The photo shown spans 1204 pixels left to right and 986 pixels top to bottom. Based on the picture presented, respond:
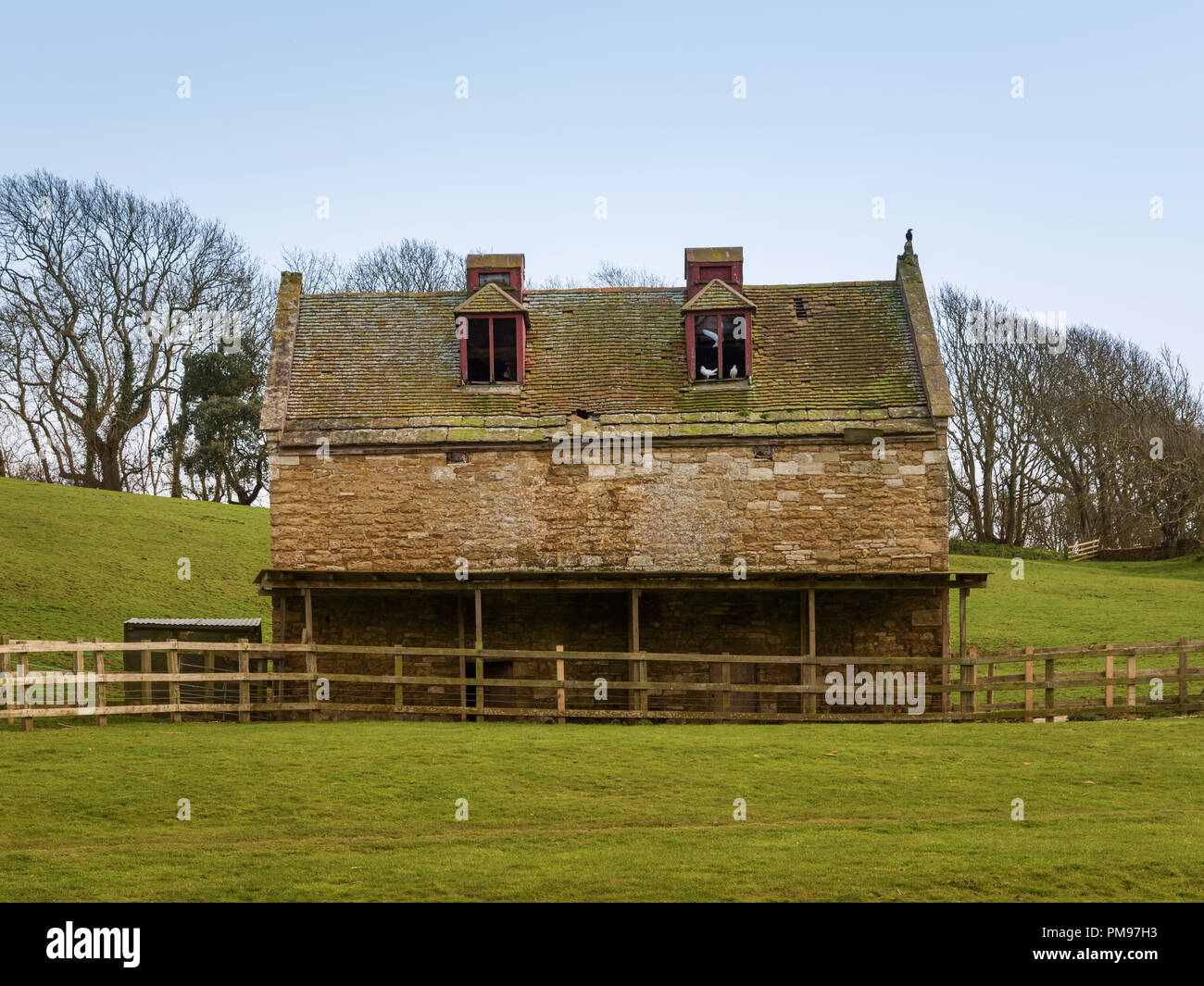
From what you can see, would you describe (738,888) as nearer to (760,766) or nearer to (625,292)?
(760,766)

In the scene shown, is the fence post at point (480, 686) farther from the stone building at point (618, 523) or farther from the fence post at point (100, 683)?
the fence post at point (100, 683)

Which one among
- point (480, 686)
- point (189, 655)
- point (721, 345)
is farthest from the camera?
point (721, 345)

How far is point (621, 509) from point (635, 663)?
358 cm

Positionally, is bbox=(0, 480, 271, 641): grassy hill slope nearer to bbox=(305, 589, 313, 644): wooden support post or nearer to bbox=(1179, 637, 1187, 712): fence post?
bbox=(305, 589, 313, 644): wooden support post

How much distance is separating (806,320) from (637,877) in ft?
56.8

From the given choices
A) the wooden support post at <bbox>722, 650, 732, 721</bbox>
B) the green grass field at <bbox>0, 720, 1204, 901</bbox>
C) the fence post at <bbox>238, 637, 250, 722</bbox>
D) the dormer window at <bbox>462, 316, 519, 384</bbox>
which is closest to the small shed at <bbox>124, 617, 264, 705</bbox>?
the fence post at <bbox>238, 637, 250, 722</bbox>

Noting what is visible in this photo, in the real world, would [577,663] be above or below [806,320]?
below

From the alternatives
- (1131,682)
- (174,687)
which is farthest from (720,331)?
(174,687)

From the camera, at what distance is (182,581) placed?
31.5m

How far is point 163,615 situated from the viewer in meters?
27.8

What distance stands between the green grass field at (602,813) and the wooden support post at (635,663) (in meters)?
1.36

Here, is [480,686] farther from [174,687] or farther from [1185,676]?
[1185,676]

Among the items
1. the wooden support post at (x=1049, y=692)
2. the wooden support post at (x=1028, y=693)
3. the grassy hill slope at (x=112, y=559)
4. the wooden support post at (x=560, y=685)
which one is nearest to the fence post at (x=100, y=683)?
the wooden support post at (x=560, y=685)
